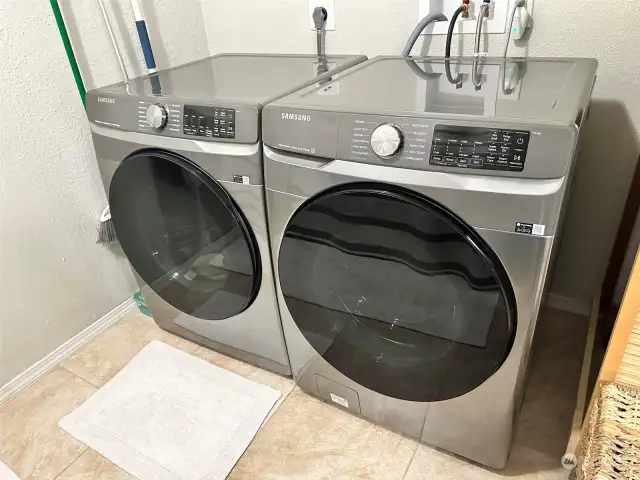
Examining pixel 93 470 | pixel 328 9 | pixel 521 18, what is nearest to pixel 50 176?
pixel 93 470

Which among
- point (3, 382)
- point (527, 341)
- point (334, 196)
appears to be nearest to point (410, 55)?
point (334, 196)

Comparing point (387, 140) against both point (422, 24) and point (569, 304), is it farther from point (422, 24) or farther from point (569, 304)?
point (569, 304)

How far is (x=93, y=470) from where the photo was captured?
4.05 ft

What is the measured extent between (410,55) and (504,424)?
104 cm

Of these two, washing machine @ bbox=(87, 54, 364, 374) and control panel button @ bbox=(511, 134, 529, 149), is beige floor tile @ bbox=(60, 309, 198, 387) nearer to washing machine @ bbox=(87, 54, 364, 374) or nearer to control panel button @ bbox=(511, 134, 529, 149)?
washing machine @ bbox=(87, 54, 364, 374)

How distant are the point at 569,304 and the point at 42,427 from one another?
65.4 inches

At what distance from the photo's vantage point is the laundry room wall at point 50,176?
1290 millimetres

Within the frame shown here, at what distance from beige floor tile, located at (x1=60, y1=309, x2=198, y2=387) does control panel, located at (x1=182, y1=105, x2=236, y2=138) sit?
2.64 feet

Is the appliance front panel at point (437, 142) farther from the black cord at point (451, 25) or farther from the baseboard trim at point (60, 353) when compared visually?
the baseboard trim at point (60, 353)

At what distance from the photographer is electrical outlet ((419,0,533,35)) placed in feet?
4.16

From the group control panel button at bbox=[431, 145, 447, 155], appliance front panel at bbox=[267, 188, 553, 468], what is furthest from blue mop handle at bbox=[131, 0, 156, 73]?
control panel button at bbox=[431, 145, 447, 155]

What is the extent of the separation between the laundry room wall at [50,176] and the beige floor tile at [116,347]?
0.07 m

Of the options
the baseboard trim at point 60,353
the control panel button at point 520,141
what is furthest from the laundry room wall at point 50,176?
the control panel button at point 520,141

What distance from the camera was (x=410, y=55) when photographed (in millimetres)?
1445
